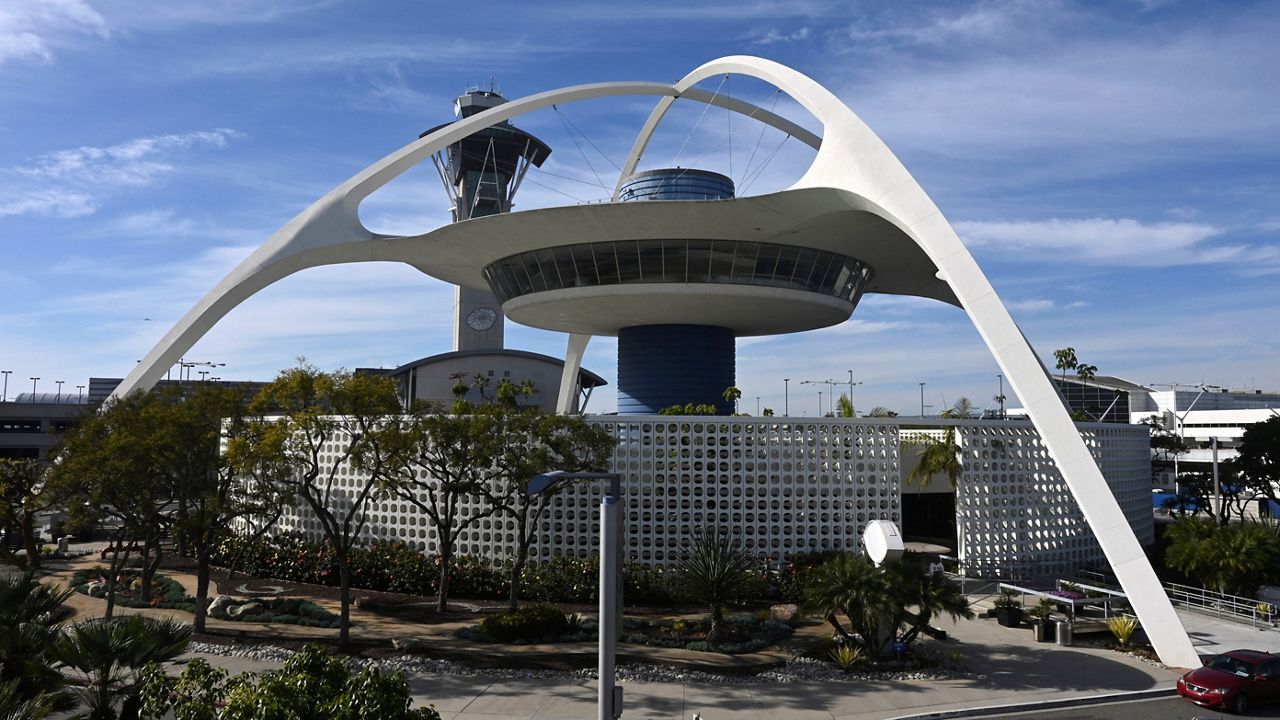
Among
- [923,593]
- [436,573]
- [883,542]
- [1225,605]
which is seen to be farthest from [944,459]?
[436,573]

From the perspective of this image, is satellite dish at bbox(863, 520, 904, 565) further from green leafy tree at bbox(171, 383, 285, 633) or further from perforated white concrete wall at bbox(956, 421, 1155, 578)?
green leafy tree at bbox(171, 383, 285, 633)

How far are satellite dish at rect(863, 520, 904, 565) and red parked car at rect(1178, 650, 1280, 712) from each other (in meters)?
5.32

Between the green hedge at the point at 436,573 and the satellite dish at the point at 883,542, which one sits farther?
the green hedge at the point at 436,573

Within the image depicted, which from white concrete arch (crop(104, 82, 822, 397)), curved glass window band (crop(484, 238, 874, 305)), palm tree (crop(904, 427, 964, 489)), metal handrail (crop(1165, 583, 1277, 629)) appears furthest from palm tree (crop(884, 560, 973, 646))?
white concrete arch (crop(104, 82, 822, 397))

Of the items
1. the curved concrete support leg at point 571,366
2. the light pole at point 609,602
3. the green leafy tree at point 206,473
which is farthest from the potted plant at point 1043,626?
the curved concrete support leg at point 571,366

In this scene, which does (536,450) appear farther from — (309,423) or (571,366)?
(571,366)

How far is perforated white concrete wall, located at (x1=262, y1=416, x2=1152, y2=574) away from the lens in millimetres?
25266

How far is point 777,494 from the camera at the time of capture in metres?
25.8

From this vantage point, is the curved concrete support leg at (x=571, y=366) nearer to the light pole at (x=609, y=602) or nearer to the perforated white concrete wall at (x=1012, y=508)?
the perforated white concrete wall at (x=1012, y=508)

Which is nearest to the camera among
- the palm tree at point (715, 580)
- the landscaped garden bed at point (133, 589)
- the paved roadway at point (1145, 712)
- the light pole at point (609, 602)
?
the light pole at point (609, 602)

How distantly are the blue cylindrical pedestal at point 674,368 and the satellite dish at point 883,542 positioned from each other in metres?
19.0

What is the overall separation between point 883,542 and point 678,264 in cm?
1746

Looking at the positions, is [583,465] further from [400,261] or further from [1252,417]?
[1252,417]

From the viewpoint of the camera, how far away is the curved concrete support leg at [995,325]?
17.6 metres
